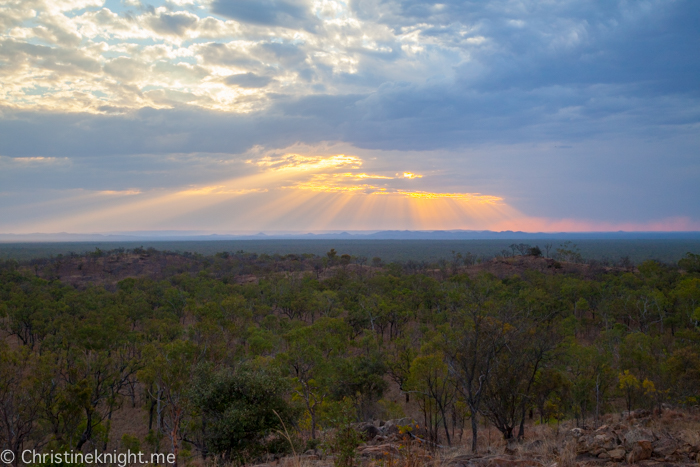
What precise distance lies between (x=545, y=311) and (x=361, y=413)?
2780 centimetres

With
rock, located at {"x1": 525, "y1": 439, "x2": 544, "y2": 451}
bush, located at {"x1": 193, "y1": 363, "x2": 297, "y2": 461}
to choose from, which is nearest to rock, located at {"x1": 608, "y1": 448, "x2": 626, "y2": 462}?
rock, located at {"x1": 525, "y1": 439, "x2": 544, "y2": 451}

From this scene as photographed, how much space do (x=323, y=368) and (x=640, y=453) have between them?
19.3m

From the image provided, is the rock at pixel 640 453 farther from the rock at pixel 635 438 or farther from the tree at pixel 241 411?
the tree at pixel 241 411

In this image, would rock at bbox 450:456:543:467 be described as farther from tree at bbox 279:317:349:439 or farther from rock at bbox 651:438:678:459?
tree at bbox 279:317:349:439

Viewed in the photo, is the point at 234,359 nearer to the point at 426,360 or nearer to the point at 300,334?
the point at 300,334

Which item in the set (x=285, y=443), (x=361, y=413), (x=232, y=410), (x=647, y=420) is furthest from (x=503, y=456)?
(x=361, y=413)

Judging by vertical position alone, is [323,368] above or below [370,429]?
below

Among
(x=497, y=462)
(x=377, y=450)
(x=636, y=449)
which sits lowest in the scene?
(x=377, y=450)

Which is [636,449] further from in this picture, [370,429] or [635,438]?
[370,429]

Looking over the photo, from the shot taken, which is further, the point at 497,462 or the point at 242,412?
the point at 242,412

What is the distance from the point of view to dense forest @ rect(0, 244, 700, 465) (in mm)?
14930

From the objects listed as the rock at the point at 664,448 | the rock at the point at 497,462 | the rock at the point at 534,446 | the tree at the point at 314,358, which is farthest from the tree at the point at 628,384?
the tree at the point at 314,358

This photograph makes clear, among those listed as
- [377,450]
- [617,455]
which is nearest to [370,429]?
[377,450]

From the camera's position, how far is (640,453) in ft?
31.2
